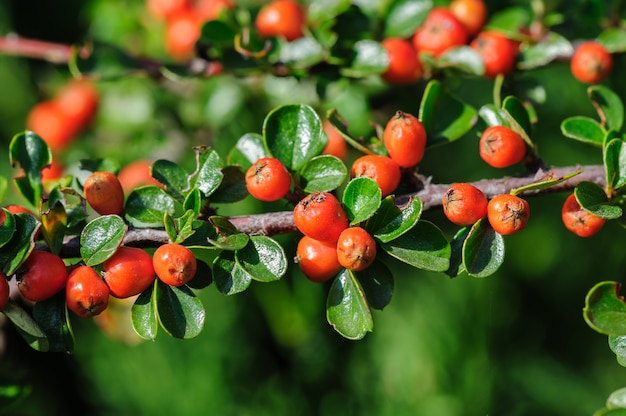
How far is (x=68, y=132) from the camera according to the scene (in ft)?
6.29

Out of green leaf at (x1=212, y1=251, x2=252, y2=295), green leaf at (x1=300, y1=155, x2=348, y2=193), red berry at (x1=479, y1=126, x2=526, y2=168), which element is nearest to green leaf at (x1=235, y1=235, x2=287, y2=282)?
green leaf at (x1=212, y1=251, x2=252, y2=295)

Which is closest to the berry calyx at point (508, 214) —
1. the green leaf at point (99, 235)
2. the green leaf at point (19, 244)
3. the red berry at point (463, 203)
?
the red berry at point (463, 203)

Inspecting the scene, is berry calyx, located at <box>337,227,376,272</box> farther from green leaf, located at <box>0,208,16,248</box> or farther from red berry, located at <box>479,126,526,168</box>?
green leaf, located at <box>0,208,16,248</box>

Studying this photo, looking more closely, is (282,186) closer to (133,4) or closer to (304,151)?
(304,151)

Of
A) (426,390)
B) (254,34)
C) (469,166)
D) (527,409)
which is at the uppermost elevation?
(254,34)

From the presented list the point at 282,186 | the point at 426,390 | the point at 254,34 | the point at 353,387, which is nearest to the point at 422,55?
the point at 254,34

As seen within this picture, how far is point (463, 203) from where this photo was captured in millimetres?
891

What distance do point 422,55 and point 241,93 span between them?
24.0 inches

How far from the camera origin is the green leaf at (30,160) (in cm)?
107

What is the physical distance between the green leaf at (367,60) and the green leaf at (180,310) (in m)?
0.54

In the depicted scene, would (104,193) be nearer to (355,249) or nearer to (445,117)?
(355,249)

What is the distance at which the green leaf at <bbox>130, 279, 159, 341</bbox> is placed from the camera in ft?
2.91

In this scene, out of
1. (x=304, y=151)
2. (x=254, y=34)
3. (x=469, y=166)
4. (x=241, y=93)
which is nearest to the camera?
(x=304, y=151)

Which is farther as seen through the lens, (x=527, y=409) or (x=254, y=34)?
(x=527, y=409)
